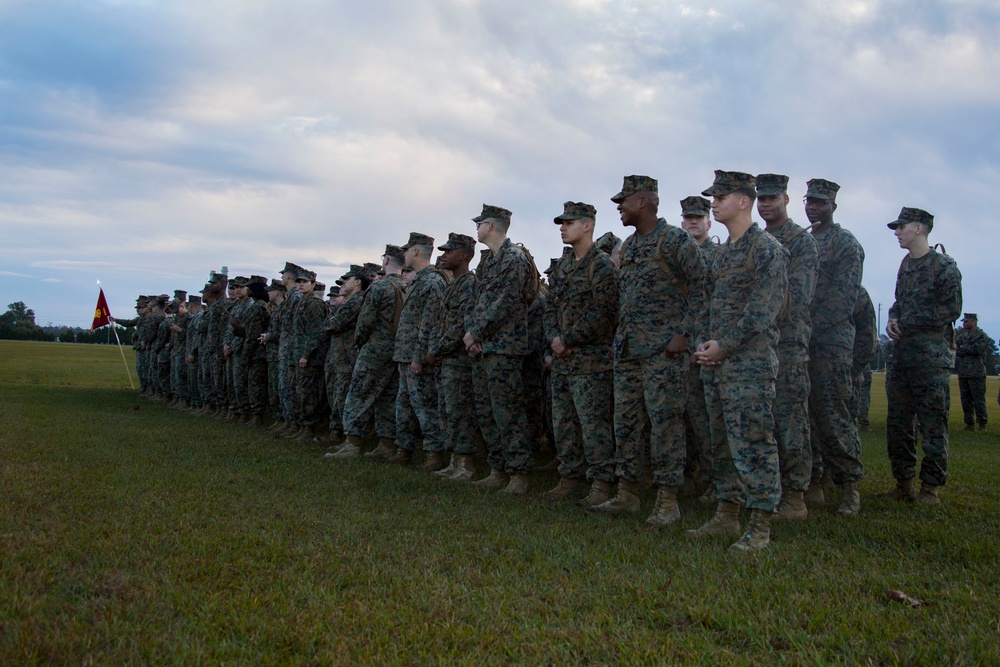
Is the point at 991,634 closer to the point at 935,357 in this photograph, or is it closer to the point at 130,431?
the point at 935,357

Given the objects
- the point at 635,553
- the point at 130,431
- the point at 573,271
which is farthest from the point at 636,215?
the point at 130,431

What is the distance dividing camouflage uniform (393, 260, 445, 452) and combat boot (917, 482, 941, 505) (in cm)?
420

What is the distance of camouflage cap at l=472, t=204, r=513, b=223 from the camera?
694cm

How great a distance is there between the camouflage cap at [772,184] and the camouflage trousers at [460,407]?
3.10 m

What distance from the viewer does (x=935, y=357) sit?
20.2 feet

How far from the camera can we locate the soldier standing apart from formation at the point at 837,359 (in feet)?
18.8

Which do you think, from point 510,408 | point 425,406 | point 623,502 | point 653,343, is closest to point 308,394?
point 425,406

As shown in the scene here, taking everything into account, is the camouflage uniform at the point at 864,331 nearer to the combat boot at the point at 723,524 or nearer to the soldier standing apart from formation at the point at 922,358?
the soldier standing apart from formation at the point at 922,358

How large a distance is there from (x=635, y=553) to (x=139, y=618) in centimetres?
247

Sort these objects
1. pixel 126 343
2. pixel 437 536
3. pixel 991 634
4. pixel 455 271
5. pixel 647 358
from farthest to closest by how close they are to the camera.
Result: pixel 126 343 < pixel 455 271 < pixel 647 358 < pixel 437 536 < pixel 991 634

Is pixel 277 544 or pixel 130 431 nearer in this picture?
pixel 277 544

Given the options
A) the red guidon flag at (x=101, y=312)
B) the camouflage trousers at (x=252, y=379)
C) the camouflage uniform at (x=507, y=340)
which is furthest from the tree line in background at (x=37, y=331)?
the camouflage uniform at (x=507, y=340)

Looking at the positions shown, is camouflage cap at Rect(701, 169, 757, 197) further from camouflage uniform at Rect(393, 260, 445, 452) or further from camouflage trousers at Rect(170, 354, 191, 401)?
camouflage trousers at Rect(170, 354, 191, 401)

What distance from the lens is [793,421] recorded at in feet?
17.5
